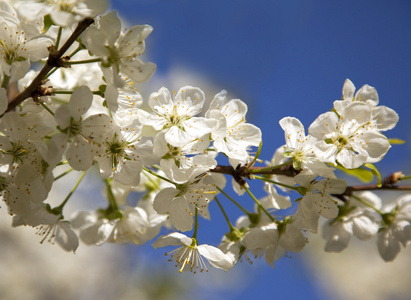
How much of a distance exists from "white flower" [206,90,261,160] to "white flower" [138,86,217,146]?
0.04 metres

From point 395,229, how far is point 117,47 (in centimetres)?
128

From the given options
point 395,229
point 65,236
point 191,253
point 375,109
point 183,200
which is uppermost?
point 375,109

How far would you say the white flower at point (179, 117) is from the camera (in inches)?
46.6

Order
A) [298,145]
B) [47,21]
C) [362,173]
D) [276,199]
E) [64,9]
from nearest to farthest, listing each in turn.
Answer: [64,9] < [47,21] < [298,145] < [362,173] < [276,199]

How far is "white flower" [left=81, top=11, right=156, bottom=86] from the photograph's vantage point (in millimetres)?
1072

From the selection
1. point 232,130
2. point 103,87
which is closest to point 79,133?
point 103,87

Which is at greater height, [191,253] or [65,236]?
[191,253]

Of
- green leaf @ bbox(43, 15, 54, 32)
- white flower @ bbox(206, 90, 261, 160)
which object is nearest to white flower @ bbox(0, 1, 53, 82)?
Result: green leaf @ bbox(43, 15, 54, 32)

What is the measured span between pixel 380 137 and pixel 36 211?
46.1 inches

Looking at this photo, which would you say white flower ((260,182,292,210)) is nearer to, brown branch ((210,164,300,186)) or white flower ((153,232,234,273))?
brown branch ((210,164,300,186))

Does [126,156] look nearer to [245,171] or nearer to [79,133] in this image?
[79,133]

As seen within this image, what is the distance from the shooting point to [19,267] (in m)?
5.11

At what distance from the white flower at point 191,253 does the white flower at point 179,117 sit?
359 millimetres

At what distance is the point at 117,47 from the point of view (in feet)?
3.68
